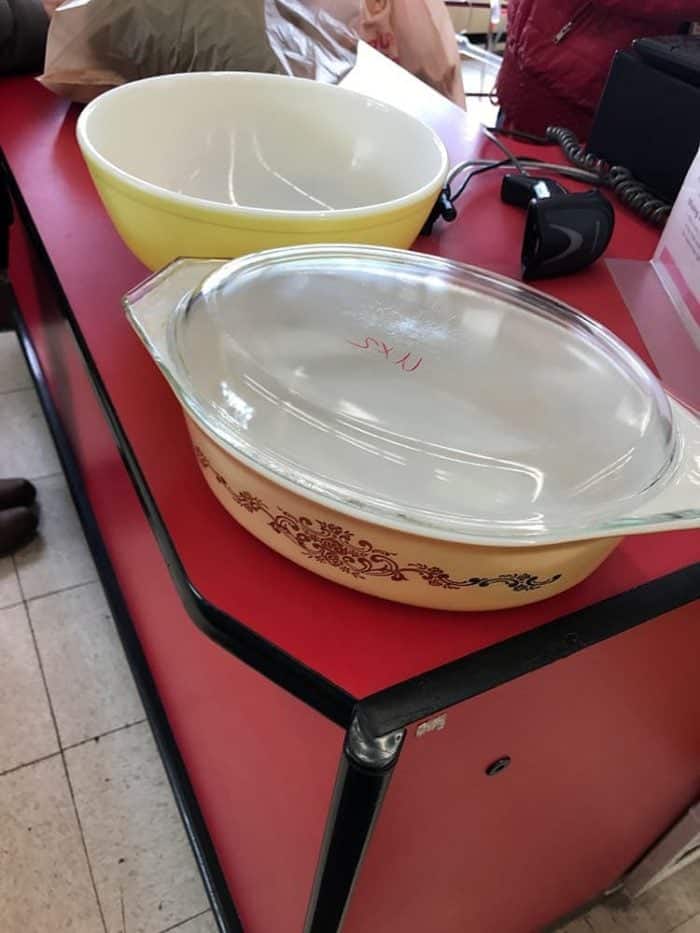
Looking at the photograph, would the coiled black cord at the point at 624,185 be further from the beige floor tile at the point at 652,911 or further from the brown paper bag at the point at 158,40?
the beige floor tile at the point at 652,911

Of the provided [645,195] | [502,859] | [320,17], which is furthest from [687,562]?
[320,17]

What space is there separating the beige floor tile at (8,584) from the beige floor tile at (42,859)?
287 mm

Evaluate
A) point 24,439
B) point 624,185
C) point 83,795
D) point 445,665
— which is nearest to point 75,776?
point 83,795

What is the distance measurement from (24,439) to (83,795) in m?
0.72

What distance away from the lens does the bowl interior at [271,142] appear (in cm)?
74

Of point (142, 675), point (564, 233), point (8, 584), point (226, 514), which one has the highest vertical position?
point (564, 233)

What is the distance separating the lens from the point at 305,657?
0.41m

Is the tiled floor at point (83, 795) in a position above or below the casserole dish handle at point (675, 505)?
below

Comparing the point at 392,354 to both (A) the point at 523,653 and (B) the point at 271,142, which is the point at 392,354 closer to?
(A) the point at 523,653

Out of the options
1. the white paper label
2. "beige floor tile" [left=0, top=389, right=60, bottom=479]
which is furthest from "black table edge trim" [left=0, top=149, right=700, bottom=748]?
"beige floor tile" [left=0, top=389, right=60, bottom=479]

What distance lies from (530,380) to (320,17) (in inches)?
29.6

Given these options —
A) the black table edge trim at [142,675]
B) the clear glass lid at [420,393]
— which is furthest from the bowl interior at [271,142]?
the black table edge trim at [142,675]

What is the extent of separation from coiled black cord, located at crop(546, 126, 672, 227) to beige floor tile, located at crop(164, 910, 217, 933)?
0.98 metres

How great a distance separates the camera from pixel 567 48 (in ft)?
4.52
